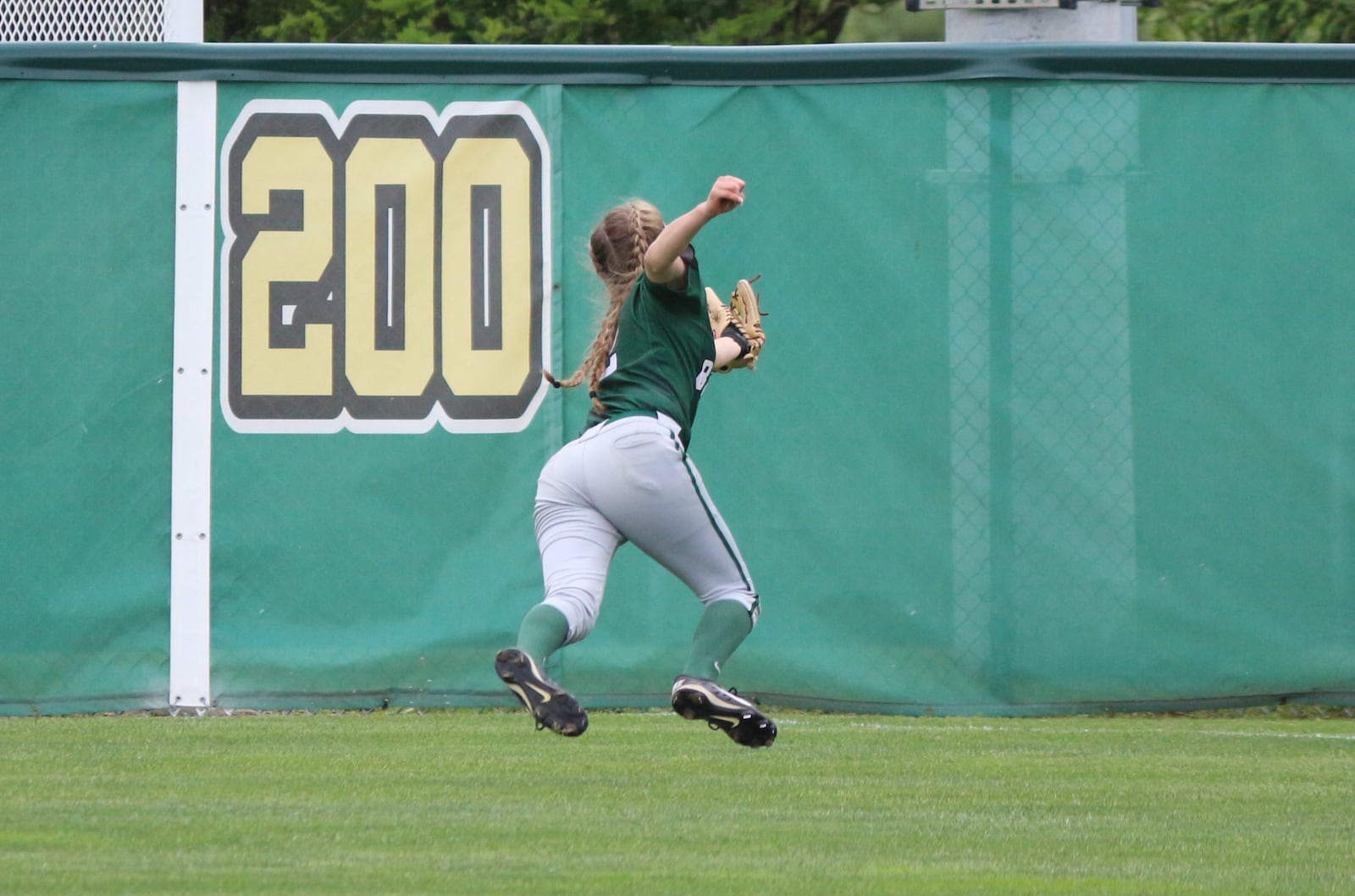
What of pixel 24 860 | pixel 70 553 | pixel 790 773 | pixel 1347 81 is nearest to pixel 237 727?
pixel 70 553

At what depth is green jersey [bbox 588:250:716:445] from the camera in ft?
18.2

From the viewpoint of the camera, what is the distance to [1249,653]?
775 cm

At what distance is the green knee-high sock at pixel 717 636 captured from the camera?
17.9ft

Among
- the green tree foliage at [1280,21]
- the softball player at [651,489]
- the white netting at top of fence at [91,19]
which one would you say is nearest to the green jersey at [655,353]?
the softball player at [651,489]

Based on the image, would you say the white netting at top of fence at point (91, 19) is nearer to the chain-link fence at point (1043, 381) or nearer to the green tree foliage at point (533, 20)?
the chain-link fence at point (1043, 381)

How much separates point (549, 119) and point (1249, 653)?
347cm

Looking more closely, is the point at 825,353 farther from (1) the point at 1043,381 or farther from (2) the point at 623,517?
(2) the point at 623,517

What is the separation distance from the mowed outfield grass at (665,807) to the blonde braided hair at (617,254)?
48.7 inches

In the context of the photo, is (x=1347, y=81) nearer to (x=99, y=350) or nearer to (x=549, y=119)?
(x=549, y=119)

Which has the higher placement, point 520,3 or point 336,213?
point 520,3

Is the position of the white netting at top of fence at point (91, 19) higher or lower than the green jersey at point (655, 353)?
higher

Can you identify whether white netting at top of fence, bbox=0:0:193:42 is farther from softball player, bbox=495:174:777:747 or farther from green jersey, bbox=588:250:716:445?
green jersey, bbox=588:250:716:445

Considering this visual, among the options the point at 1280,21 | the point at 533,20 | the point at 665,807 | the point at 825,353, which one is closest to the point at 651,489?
the point at 665,807

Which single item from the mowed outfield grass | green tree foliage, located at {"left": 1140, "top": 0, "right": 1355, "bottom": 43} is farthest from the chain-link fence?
green tree foliage, located at {"left": 1140, "top": 0, "right": 1355, "bottom": 43}
